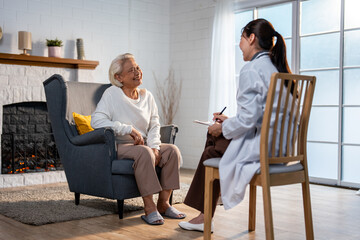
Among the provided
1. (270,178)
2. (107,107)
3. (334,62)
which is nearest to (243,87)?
(270,178)

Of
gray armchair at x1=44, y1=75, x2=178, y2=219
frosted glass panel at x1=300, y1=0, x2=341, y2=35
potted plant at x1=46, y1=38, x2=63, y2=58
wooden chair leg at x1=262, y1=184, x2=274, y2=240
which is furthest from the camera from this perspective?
potted plant at x1=46, y1=38, x2=63, y2=58

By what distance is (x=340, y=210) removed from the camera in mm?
3672

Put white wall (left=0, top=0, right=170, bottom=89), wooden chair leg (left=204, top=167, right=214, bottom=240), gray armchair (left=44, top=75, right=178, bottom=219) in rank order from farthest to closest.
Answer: white wall (left=0, top=0, right=170, bottom=89) < gray armchair (left=44, top=75, right=178, bottom=219) < wooden chair leg (left=204, top=167, right=214, bottom=240)

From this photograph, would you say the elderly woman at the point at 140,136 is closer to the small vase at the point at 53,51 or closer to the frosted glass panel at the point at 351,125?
the small vase at the point at 53,51

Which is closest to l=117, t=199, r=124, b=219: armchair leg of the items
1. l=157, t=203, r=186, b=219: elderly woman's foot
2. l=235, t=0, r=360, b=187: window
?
l=157, t=203, r=186, b=219: elderly woman's foot

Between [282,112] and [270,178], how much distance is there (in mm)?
351

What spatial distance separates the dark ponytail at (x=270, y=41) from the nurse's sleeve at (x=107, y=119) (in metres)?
1.19

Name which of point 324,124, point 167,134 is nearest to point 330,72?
point 324,124

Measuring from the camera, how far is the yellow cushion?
3596 mm

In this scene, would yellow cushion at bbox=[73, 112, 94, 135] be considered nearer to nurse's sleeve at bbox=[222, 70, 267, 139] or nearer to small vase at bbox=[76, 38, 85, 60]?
nurse's sleeve at bbox=[222, 70, 267, 139]

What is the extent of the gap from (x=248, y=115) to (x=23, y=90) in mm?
3478

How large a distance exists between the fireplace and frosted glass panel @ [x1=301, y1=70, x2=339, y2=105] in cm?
305

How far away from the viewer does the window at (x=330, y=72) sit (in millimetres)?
4773

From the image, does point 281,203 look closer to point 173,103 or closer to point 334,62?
point 334,62
